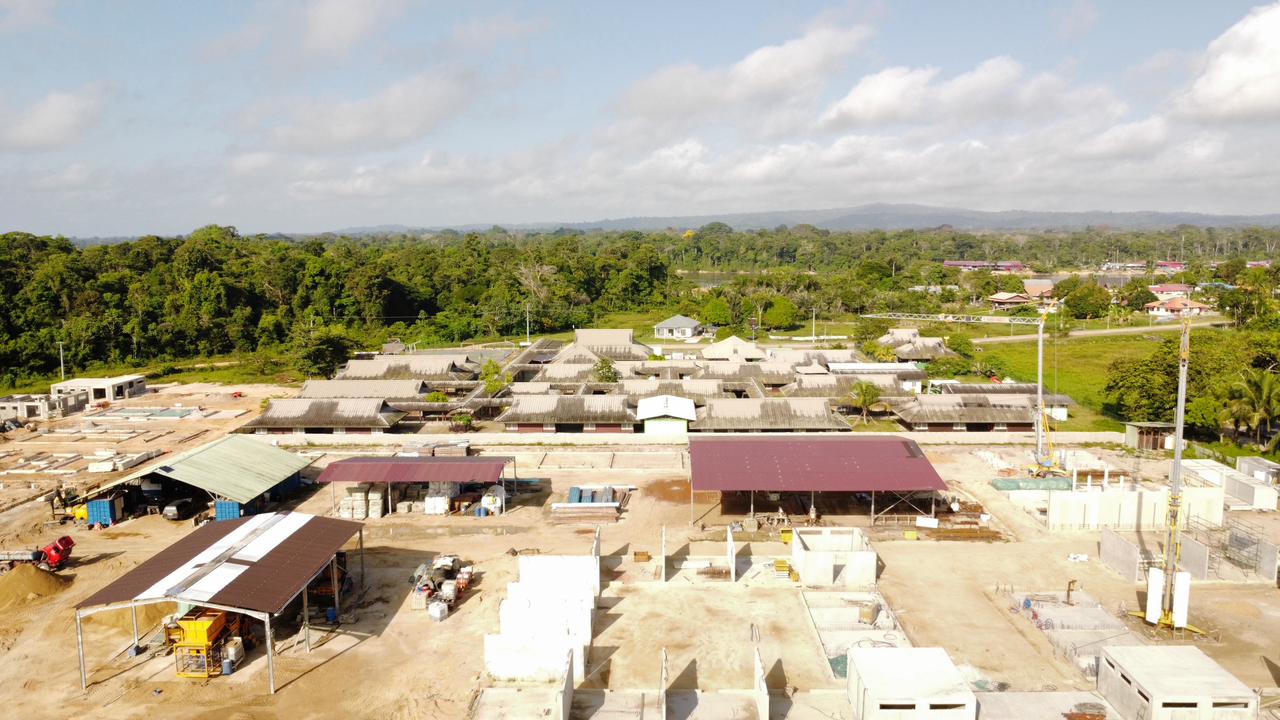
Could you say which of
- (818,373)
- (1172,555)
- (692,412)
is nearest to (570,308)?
(818,373)

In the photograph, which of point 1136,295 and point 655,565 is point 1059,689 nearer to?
point 655,565

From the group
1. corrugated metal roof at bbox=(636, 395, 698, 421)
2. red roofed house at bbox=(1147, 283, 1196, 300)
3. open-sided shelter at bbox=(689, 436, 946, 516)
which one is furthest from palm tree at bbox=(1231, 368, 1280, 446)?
red roofed house at bbox=(1147, 283, 1196, 300)

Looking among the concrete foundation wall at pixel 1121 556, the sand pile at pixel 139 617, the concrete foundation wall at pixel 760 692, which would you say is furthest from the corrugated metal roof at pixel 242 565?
the concrete foundation wall at pixel 1121 556

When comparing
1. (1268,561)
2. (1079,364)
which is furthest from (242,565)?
(1079,364)

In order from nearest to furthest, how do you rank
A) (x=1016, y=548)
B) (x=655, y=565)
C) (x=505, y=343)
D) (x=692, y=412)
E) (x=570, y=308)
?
(x=655, y=565) → (x=1016, y=548) → (x=692, y=412) → (x=505, y=343) → (x=570, y=308)

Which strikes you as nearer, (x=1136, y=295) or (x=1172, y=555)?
(x=1172, y=555)

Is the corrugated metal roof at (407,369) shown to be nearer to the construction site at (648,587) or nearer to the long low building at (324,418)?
the long low building at (324,418)
